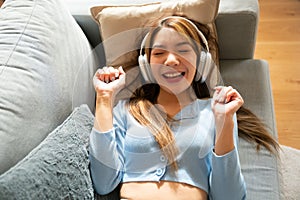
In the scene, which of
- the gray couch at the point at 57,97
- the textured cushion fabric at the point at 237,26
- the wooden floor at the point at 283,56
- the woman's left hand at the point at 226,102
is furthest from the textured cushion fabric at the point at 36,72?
the wooden floor at the point at 283,56

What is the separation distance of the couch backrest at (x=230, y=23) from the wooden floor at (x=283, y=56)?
47cm

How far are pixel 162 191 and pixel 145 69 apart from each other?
1.22ft

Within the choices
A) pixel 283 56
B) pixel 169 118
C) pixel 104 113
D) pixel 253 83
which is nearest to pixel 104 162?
pixel 104 113

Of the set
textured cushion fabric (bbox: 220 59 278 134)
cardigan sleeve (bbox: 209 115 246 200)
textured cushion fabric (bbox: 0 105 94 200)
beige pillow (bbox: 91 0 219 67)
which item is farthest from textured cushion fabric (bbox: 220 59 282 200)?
textured cushion fabric (bbox: 0 105 94 200)

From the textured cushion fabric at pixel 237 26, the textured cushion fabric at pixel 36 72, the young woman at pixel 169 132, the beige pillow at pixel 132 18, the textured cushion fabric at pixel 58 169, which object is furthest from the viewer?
the textured cushion fabric at pixel 237 26

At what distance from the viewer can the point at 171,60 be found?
1.17 m

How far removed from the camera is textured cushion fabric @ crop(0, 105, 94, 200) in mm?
885

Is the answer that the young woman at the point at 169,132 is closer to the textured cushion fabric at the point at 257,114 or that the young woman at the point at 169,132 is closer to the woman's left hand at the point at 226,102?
the woman's left hand at the point at 226,102

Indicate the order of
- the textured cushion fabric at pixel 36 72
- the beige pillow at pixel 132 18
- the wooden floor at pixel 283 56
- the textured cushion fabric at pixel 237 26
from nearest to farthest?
the textured cushion fabric at pixel 36 72
the beige pillow at pixel 132 18
the textured cushion fabric at pixel 237 26
the wooden floor at pixel 283 56

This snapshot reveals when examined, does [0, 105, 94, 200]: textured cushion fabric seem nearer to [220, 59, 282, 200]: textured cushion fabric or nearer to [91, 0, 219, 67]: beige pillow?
[91, 0, 219, 67]: beige pillow

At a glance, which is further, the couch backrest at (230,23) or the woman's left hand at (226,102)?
the couch backrest at (230,23)

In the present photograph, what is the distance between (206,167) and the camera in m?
1.15

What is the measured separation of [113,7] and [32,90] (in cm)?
53

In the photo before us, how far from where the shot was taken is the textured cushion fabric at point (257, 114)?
1237 mm
